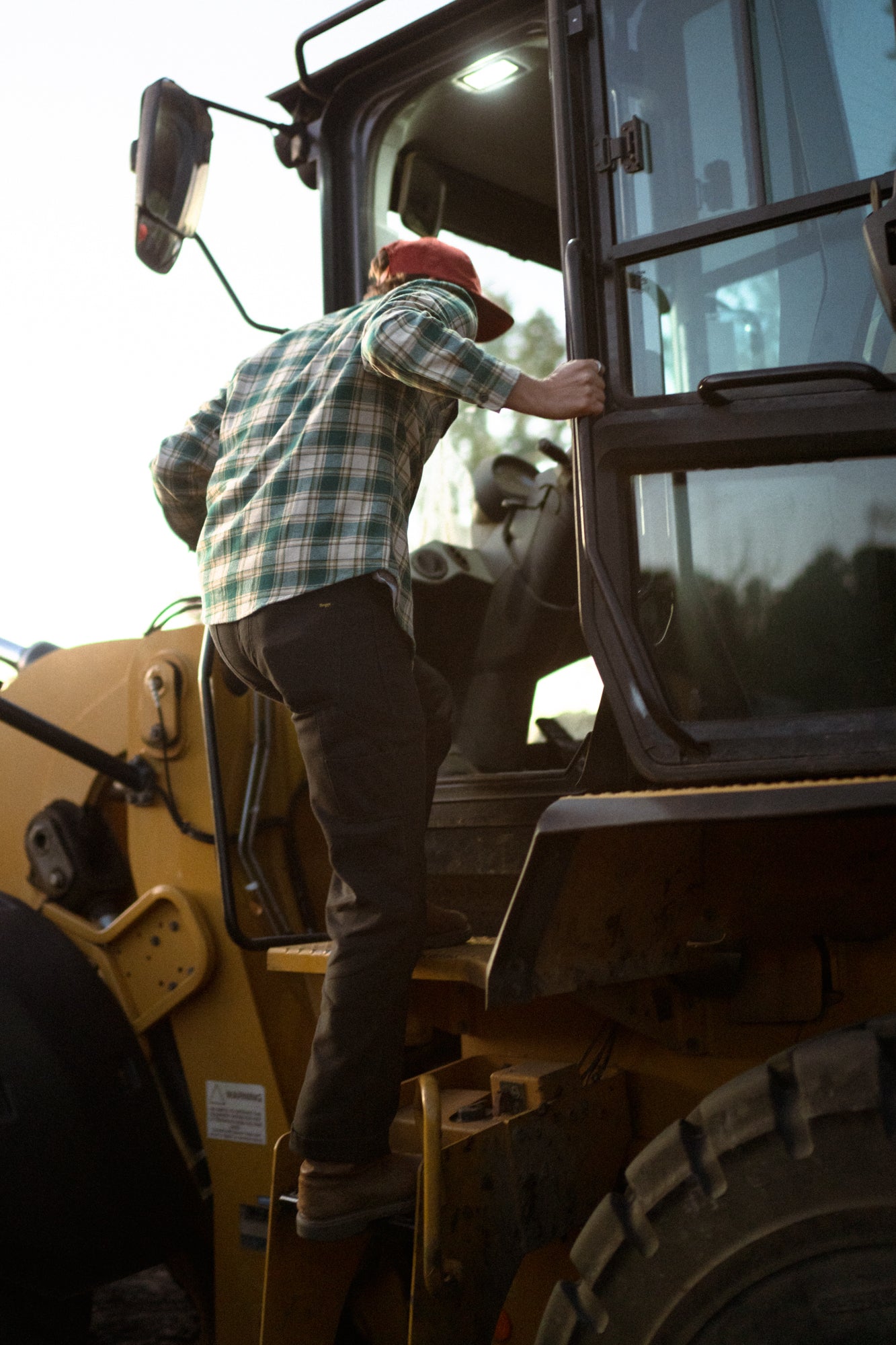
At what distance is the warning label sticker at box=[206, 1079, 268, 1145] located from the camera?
8.01 ft

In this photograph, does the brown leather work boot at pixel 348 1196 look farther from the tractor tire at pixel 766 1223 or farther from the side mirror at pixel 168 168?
the side mirror at pixel 168 168

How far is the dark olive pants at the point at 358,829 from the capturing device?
6.03 ft

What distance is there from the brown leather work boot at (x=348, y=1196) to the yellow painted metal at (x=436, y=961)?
293 millimetres

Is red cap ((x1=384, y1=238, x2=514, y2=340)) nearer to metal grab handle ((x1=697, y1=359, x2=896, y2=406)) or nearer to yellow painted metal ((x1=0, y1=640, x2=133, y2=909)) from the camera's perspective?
metal grab handle ((x1=697, y1=359, x2=896, y2=406))

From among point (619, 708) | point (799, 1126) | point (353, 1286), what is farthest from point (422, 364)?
point (353, 1286)

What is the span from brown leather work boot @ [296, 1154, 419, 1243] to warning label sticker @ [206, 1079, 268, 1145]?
0.59 meters

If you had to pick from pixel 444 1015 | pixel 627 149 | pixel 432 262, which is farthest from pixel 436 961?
pixel 627 149

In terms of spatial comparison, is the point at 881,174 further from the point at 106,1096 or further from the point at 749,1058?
the point at 106,1096

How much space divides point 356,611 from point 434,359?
1.31 ft

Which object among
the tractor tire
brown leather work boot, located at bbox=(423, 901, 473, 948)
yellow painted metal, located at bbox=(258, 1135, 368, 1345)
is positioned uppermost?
brown leather work boot, located at bbox=(423, 901, 473, 948)

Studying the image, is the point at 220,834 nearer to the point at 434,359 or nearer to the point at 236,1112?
the point at 236,1112

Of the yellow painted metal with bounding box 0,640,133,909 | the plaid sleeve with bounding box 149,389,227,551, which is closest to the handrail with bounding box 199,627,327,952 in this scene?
the plaid sleeve with bounding box 149,389,227,551

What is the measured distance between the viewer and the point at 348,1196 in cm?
182

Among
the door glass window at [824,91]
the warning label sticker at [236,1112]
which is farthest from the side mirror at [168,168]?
the warning label sticker at [236,1112]
